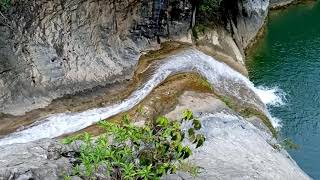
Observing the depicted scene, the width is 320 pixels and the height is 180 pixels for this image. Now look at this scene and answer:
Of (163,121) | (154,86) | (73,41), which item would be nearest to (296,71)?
(154,86)


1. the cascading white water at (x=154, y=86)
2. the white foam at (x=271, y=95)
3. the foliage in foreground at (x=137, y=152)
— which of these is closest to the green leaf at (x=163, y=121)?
the foliage in foreground at (x=137, y=152)

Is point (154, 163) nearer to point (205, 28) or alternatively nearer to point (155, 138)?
point (155, 138)

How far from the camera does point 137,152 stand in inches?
350

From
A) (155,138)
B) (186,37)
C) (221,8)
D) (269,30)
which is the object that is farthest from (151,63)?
(269,30)

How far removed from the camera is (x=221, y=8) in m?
28.4

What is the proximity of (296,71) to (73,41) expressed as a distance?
13780 millimetres

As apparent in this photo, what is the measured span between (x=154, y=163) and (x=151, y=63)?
44.6 feet

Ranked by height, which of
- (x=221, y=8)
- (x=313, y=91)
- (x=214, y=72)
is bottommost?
(x=313, y=91)

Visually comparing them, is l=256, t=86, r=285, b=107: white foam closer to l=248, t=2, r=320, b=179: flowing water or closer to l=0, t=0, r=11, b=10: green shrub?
l=248, t=2, r=320, b=179: flowing water

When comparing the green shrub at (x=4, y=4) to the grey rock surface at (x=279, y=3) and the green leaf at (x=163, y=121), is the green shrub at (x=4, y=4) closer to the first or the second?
the green leaf at (x=163, y=121)

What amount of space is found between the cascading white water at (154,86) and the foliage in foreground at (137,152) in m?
7.44

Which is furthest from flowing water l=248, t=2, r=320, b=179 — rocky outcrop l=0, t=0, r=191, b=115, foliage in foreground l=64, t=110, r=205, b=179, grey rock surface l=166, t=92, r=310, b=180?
foliage in foreground l=64, t=110, r=205, b=179

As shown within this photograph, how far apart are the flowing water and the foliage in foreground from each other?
11.9 meters

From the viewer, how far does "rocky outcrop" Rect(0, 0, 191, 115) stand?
58.3ft
